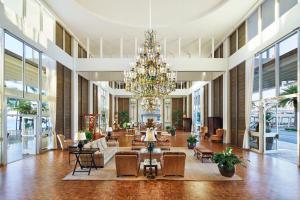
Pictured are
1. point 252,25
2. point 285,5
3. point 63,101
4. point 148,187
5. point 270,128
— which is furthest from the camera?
point 63,101

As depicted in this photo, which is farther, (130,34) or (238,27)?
(130,34)

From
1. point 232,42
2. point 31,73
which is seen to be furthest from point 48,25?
point 232,42

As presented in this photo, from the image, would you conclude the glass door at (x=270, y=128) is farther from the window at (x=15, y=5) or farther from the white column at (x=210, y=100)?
the window at (x=15, y=5)

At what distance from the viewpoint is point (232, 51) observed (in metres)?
15.0

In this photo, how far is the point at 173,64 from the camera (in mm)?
14930

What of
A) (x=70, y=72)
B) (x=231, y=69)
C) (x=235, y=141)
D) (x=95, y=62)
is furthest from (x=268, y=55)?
(x=70, y=72)

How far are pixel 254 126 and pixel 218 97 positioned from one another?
599cm

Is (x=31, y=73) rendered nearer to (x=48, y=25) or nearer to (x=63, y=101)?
(x=48, y=25)

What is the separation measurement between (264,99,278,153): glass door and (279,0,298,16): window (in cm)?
340

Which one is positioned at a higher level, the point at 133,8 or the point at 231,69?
the point at 133,8

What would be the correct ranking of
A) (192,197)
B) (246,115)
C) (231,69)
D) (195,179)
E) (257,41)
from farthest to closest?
(231,69) → (246,115) → (257,41) → (195,179) → (192,197)

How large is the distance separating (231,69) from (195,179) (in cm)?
944

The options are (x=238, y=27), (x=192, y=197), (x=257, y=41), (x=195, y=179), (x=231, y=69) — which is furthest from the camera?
(x=231, y=69)

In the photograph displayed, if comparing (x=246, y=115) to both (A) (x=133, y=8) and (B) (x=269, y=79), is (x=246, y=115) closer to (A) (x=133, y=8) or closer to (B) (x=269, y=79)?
(B) (x=269, y=79)
